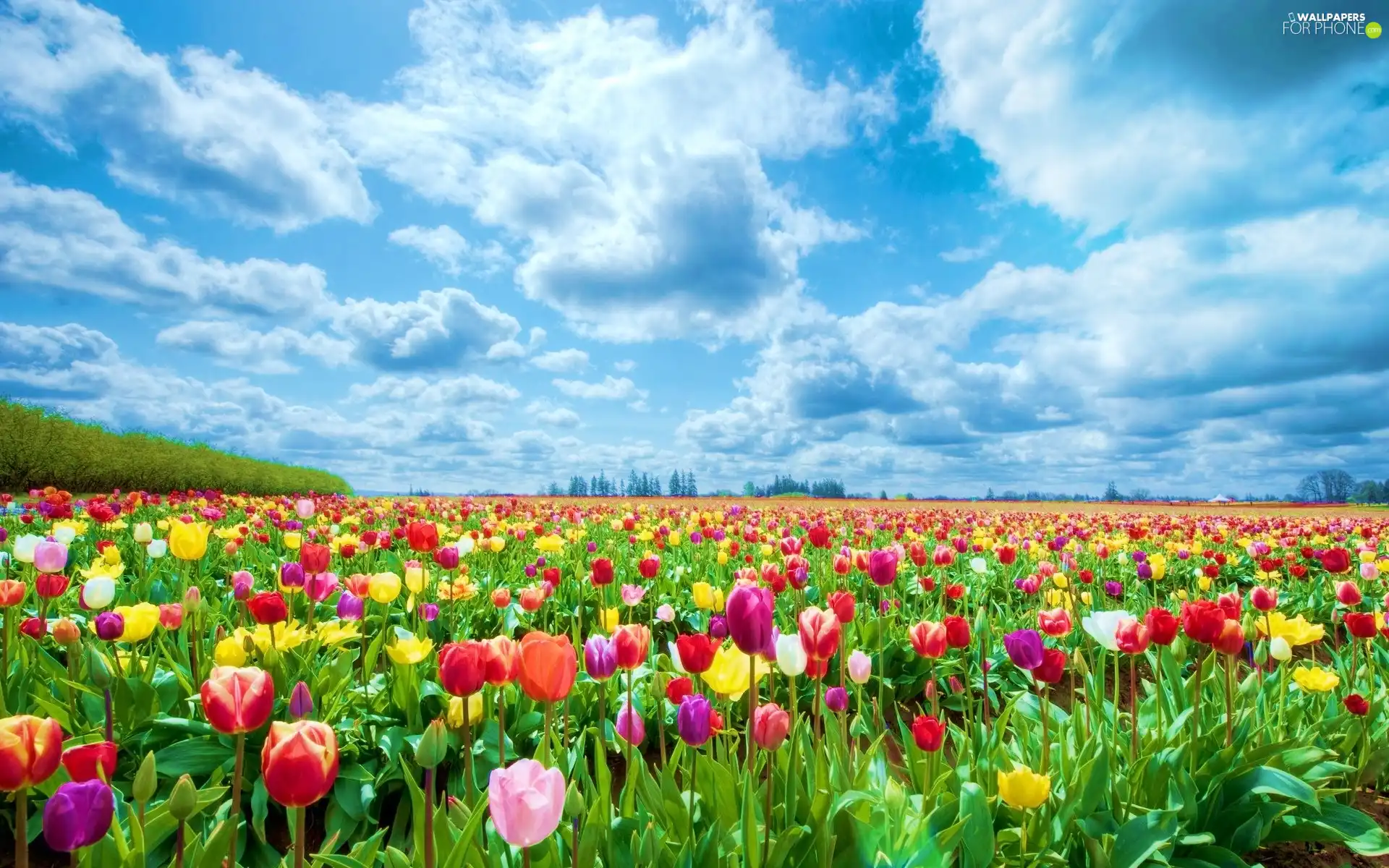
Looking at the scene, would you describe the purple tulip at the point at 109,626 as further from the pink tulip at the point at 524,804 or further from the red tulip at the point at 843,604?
the red tulip at the point at 843,604

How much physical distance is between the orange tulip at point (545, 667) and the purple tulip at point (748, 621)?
0.40m

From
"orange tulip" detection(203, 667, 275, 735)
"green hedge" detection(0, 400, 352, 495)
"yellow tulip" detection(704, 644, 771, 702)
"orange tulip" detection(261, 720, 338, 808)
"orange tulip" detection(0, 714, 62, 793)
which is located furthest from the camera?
"green hedge" detection(0, 400, 352, 495)

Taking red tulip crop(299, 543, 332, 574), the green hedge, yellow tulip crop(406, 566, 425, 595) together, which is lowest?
yellow tulip crop(406, 566, 425, 595)

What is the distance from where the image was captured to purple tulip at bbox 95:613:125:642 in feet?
8.86

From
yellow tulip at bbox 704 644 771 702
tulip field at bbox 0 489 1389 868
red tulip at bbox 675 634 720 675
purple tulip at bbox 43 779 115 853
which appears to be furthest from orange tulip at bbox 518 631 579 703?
purple tulip at bbox 43 779 115 853

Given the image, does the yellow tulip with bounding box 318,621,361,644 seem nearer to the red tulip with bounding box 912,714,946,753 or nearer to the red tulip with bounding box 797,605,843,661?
the red tulip with bounding box 797,605,843,661

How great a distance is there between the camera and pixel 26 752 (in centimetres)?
145

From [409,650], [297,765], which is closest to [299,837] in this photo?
[297,765]

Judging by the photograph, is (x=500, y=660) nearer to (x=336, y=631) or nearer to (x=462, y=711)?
(x=462, y=711)

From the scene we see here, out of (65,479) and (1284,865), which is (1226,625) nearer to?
(1284,865)

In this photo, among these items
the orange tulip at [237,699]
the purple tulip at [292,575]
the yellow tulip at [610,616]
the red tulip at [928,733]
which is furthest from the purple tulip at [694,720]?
the purple tulip at [292,575]

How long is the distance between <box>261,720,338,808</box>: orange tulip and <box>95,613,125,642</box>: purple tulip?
190 centimetres

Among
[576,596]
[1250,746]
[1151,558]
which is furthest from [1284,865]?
[576,596]

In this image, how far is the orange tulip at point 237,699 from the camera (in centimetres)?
156
